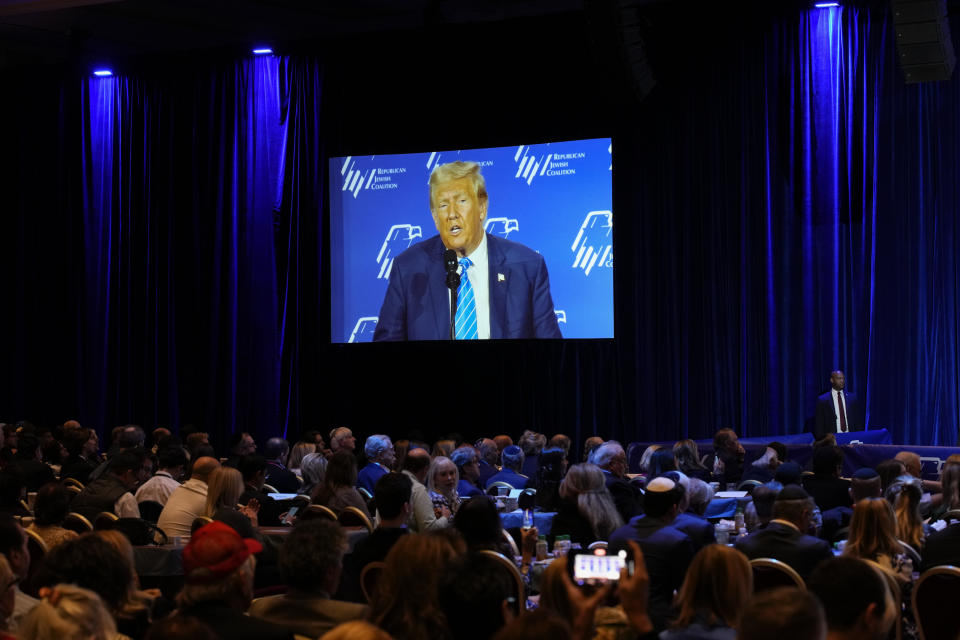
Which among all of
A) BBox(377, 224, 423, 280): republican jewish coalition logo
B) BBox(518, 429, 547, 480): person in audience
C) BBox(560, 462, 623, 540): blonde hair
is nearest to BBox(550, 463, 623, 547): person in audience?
BBox(560, 462, 623, 540): blonde hair

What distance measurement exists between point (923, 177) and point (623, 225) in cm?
346

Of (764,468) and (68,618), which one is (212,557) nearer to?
(68,618)

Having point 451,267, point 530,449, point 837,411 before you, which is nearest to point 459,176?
point 451,267

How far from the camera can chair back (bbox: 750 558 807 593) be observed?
4.19 m

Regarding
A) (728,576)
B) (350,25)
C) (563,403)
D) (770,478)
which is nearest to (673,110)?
(563,403)

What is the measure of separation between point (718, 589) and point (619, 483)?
3.36 metres

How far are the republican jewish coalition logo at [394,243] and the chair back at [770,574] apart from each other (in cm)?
988

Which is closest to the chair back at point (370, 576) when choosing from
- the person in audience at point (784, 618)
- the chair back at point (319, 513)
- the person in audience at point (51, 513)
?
the chair back at point (319, 513)

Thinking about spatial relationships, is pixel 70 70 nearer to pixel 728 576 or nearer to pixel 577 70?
pixel 577 70

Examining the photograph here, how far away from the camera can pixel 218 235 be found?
15.3 meters

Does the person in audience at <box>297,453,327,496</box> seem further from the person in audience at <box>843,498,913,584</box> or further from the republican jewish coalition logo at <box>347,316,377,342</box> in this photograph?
the republican jewish coalition logo at <box>347,316,377,342</box>

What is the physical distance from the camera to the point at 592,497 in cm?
567

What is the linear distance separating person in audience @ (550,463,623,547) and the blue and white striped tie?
25.6 ft

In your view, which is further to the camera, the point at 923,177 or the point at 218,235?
the point at 218,235
